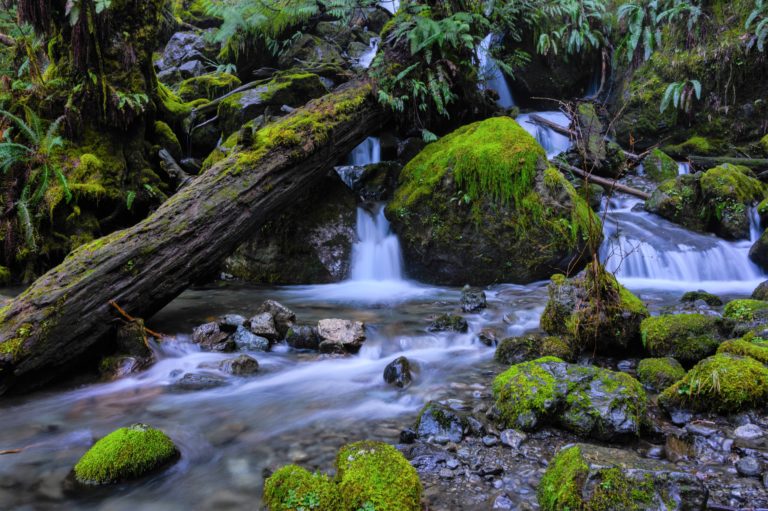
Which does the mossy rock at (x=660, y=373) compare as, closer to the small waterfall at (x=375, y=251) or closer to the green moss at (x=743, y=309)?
the green moss at (x=743, y=309)

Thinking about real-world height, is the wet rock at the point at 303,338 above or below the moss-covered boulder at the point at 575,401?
above

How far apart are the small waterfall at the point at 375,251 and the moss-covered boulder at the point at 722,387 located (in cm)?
542

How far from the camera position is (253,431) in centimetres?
348

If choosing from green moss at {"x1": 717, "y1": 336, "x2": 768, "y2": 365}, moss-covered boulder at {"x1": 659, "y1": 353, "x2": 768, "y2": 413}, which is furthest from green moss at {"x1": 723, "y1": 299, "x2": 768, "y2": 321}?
moss-covered boulder at {"x1": 659, "y1": 353, "x2": 768, "y2": 413}

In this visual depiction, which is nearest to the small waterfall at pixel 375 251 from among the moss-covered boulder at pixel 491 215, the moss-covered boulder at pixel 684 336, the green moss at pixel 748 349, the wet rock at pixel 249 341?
the moss-covered boulder at pixel 491 215

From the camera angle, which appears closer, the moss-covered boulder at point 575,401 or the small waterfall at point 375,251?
the moss-covered boulder at point 575,401

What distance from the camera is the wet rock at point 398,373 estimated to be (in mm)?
4242

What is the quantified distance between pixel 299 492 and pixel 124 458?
1355mm

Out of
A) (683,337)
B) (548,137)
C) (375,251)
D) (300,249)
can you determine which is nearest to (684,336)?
(683,337)

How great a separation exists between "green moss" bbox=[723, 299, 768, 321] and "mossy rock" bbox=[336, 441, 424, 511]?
4.30m

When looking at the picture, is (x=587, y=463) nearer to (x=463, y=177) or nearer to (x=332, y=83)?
(x=463, y=177)

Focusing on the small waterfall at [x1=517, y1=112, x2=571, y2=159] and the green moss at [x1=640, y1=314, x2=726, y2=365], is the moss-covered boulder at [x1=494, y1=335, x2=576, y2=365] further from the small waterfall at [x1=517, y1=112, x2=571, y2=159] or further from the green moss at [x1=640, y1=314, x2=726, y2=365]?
the small waterfall at [x1=517, y1=112, x2=571, y2=159]

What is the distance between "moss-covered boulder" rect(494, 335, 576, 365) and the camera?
4312mm

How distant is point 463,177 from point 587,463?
6.06 meters
